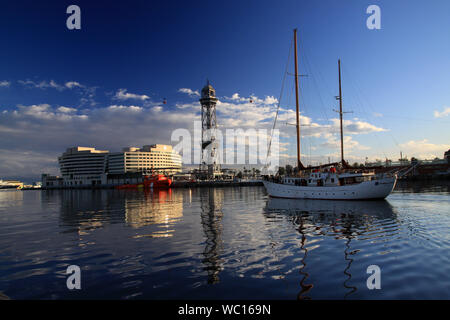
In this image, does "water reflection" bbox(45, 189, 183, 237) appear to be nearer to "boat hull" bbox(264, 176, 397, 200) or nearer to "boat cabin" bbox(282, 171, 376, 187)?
"boat hull" bbox(264, 176, 397, 200)

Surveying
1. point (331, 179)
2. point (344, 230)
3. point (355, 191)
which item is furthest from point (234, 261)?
point (331, 179)

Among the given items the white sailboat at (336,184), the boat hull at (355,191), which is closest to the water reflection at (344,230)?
the boat hull at (355,191)

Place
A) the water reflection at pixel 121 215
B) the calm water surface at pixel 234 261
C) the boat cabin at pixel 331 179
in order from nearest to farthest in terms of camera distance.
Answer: the calm water surface at pixel 234 261, the water reflection at pixel 121 215, the boat cabin at pixel 331 179

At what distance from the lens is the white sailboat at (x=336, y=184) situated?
3419cm

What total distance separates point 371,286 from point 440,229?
1190 cm

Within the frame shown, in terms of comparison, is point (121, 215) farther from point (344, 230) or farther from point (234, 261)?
point (344, 230)

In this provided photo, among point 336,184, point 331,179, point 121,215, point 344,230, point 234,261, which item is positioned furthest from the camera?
point 331,179

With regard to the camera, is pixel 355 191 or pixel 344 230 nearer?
pixel 344 230

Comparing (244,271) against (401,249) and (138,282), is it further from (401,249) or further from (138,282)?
(401,249)

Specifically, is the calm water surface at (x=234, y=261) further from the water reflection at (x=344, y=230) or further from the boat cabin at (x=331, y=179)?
the boat cabin at (x=331, y=179)

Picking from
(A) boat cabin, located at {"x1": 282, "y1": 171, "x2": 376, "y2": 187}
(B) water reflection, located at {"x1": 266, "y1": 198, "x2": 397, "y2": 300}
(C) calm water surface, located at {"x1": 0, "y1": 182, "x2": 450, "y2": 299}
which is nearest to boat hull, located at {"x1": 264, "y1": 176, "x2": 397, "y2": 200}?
(A) boat cabin, located at {"x1": 282, "y1": 171, "x2": 376, "y2": 187}

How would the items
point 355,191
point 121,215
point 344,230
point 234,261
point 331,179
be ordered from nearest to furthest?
point 234,261 < point 344,230 < point 121,215 < point 355,191 < point 331,179

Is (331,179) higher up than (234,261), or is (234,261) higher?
(331,179)

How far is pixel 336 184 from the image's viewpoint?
121 ft
